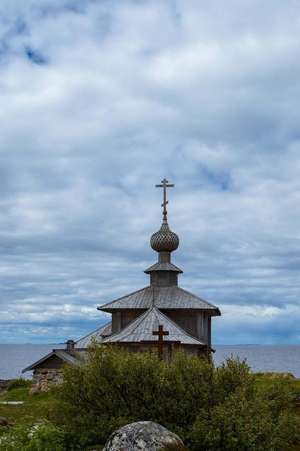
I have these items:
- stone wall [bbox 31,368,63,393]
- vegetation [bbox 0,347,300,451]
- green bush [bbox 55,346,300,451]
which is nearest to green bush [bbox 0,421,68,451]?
vegetation [bbox 0,347,300,451]

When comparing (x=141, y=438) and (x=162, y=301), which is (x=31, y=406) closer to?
(x=162, y=301)

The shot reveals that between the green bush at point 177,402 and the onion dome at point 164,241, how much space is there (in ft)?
84.6

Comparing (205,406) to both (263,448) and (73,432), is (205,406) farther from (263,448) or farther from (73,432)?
(73,432)

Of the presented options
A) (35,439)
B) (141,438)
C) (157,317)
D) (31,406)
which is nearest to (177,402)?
(141,438)

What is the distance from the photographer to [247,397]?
19953 mm

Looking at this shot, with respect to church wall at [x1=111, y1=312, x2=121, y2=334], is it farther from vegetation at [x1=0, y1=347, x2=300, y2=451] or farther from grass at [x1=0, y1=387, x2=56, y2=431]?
vegetation at [x1=0, y1=347, x2=300, y2=451]

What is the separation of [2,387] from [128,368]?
39.1m

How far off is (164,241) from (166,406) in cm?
2744

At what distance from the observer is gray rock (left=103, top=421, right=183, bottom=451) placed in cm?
1666

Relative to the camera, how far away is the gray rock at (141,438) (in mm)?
16656

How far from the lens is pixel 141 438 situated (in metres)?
16.8

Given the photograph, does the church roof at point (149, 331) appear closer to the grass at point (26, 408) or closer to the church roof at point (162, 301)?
the church roof at point (162, 301)

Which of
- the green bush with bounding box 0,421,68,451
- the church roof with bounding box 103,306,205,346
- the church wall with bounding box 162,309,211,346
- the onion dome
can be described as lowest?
the green bush with bounding box 0,421,68,451

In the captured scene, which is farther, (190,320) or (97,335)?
(97,335)
